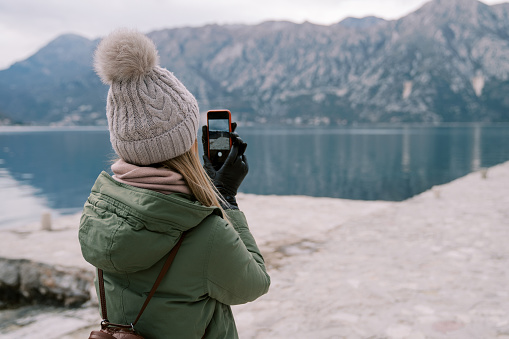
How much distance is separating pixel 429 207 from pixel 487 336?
7454 mm

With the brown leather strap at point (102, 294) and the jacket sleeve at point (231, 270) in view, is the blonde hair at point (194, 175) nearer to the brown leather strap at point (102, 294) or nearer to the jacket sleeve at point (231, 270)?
the jacket sleeve at point (231, 270)

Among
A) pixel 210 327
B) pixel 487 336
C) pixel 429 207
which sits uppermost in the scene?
pixel 210 327

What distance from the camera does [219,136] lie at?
2158mm

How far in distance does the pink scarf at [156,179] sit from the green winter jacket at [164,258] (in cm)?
5

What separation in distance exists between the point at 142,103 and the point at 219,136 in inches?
23.1

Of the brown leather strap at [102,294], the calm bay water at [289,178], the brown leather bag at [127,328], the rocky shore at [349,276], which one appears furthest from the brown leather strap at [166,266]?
the calm bay water at [289,178]

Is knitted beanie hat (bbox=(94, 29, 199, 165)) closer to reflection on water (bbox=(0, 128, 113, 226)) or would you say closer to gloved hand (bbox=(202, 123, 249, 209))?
gloved hand (bbox=(202, 123, 249, 209))

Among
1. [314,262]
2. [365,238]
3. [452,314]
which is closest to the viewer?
[452,314]

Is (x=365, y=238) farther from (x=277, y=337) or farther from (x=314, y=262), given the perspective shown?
(x=277, y=337)

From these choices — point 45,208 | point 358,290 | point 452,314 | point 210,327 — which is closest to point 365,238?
point 358,290

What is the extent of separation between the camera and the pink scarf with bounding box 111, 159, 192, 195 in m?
1.61

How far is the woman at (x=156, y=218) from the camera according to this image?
151 centimetres

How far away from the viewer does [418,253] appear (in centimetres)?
677

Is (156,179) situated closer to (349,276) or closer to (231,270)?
(231,270)
